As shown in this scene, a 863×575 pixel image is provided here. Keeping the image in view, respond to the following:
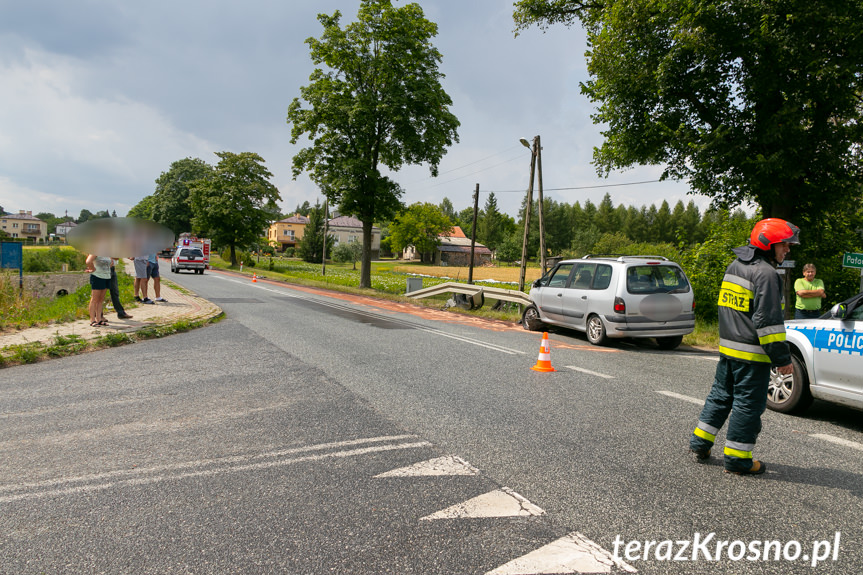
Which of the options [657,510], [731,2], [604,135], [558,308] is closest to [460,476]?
[657,510]

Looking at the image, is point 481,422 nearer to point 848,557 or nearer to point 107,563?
point 848,557

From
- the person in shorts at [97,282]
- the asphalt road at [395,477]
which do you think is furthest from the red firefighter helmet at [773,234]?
the person in shorts at [97,282]

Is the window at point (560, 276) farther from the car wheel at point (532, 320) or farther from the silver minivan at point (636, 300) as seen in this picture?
the car wheel at point (532, 320)

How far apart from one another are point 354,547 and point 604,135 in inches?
636

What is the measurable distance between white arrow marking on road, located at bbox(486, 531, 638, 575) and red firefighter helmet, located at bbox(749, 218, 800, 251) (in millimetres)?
2569

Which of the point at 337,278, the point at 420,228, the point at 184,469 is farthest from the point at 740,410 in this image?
the point at 420,228

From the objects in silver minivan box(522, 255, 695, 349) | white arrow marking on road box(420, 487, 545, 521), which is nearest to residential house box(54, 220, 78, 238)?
white arrow marking on road box(420, 487, 545, 521)

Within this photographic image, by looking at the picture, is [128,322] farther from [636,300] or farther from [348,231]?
[348,231]

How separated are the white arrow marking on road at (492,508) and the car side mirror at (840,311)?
4.09 meters

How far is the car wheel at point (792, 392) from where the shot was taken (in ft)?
18.0

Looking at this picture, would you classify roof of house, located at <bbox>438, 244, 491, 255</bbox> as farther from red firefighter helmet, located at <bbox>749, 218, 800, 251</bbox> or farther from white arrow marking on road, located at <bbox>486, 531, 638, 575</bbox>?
white arrow marking on road, located at <bbox>486, 531, 638, 575</bbox>

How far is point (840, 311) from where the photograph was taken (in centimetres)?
540

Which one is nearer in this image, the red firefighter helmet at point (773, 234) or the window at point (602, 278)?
the red firefighter helmet at point (773, 234)

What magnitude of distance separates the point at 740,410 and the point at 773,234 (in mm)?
1318
